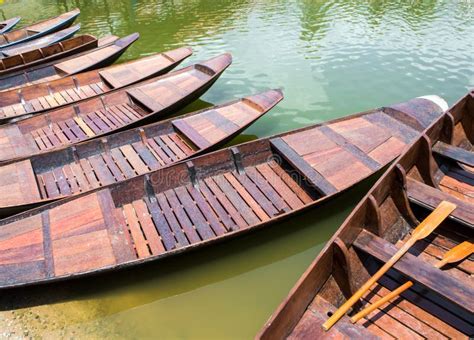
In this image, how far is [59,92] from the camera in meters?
11.3

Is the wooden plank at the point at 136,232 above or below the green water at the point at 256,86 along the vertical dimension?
above

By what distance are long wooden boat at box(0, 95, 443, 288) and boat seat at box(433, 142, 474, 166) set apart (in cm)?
85

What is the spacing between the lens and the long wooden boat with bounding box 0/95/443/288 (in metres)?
5.47

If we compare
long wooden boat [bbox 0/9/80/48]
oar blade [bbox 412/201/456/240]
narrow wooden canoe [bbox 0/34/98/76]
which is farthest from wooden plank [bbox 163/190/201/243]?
long wooden boat [bbox 0/9/80/48]

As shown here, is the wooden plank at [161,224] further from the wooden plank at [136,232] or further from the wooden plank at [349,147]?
the wooden plank at [349,147]

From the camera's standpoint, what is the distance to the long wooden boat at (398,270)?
4.09m

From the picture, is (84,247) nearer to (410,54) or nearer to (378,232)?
(378,232)

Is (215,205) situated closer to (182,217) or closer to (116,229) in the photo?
(182,217)

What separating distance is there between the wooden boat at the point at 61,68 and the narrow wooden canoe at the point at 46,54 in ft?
1.54

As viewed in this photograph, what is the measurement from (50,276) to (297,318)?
10.7 ft

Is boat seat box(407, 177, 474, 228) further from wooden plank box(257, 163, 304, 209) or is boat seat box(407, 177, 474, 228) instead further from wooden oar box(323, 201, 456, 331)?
wooden plank box(257, 163, 304, 209)

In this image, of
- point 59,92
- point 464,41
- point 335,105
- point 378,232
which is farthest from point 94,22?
point 378,232

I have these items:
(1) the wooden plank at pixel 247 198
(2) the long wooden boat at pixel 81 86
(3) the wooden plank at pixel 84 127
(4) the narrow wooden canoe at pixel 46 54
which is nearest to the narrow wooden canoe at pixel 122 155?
(1) the wooden plank at pixel 247 198

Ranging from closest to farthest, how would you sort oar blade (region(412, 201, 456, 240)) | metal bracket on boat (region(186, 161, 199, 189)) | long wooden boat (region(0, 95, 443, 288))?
oar blade (region(412, 201, 456, 240)) < long wooden boat (region(0, 95, 443, 288)) < metal bracket on boat (region(186, 161, 199, 189))
